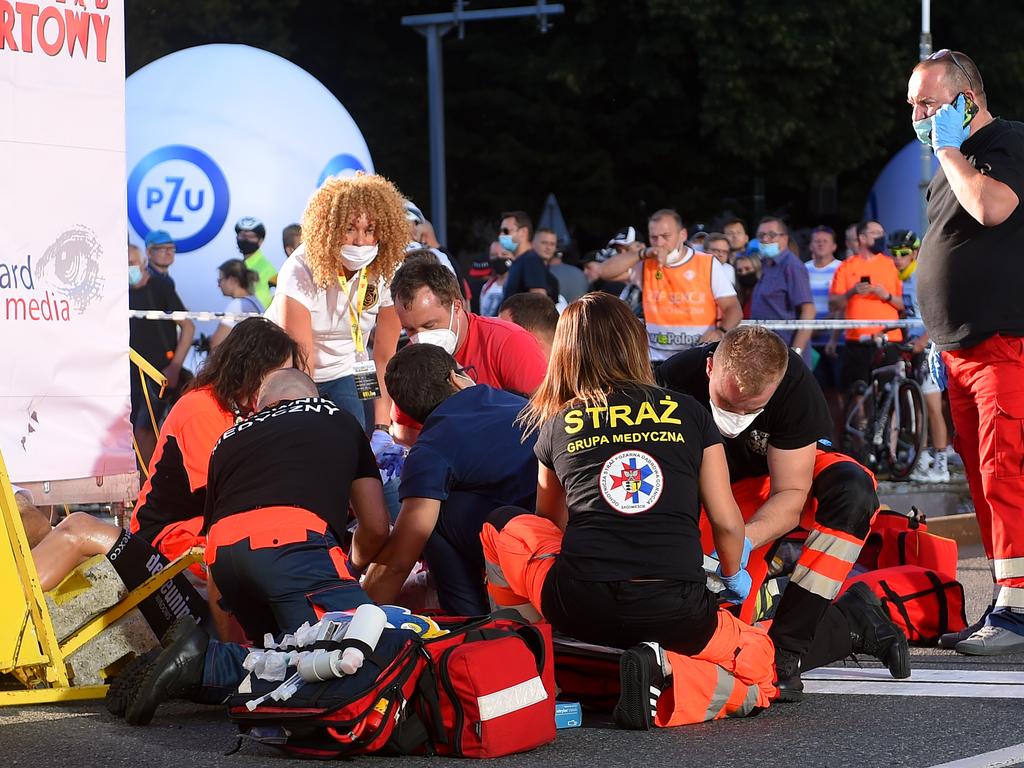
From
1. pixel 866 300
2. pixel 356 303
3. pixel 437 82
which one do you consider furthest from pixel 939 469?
pixel 437 82

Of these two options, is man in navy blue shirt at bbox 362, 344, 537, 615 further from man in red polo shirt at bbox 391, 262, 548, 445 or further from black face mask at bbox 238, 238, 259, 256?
black face mask at bbox 238, 238, 259, 256

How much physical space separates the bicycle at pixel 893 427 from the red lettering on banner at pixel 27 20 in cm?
824

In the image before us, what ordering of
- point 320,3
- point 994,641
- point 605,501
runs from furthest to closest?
1. point 320,3
2. point 994,641
3. point 605,501

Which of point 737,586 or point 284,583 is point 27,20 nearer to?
point 284,583

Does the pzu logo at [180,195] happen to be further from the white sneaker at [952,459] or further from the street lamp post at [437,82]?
the street lamp post at [437,82]

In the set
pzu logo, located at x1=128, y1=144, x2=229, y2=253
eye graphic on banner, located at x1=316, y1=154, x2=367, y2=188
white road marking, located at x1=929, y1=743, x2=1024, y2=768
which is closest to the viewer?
white road marking, located at x1=929, y1=743, x2=1024, y2=768

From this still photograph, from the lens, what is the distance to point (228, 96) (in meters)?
14.9

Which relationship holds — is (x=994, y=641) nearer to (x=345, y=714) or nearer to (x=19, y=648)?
(x=345, y=714)

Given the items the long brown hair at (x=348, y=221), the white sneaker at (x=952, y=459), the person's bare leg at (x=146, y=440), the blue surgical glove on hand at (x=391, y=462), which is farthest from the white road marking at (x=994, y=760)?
the white sneaker at (x=952, y=459)

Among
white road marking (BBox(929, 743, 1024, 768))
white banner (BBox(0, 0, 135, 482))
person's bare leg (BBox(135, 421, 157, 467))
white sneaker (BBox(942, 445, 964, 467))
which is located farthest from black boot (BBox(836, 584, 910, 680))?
white sneaker (BBox(942, 445, 964, 467))

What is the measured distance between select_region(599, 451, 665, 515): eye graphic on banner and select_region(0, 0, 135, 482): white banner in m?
1.92

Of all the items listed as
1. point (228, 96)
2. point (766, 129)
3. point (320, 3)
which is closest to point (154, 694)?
point (228, 96)

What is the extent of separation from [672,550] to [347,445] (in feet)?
3.71

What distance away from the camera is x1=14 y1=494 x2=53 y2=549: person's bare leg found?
19.9ft
